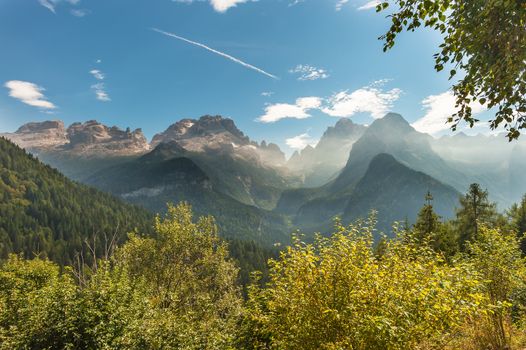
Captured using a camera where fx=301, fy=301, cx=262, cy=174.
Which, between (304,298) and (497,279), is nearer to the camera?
(304,298)

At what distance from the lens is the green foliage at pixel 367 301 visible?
8.09 meters

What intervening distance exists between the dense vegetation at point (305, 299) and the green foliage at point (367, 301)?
0.04 m

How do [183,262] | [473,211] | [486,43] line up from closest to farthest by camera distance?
[486,43], [183,262], [473,211]

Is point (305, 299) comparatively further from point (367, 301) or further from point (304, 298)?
point (367, 301)

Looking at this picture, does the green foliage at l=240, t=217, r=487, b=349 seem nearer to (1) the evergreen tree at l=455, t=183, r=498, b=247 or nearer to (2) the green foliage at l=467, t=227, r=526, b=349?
(2) the green foliage at l=467, t=227, r=526, b=349

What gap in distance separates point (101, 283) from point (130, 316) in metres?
4.02

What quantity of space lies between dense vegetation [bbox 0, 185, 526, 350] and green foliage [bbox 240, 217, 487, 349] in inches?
1.6

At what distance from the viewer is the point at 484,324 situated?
11820 millimetres

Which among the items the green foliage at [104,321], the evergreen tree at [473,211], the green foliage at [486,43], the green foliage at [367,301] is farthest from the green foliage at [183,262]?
the evergreen tree at [473,211]

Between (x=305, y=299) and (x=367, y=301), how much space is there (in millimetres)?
2504

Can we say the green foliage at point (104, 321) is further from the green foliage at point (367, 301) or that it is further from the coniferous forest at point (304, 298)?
the green foliage at point (367, 301)

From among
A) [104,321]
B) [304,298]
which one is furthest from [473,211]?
[104,321]

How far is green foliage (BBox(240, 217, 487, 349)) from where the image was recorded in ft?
26.6

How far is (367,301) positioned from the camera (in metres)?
9.80
